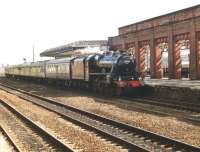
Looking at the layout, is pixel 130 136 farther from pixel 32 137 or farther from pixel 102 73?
pixel 102 73

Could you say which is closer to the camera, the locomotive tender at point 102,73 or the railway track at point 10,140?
the railway track at point 10,140

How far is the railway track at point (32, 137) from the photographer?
42.0ft

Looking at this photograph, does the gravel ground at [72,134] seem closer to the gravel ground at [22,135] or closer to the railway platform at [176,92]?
the gravel ground at [22,135]

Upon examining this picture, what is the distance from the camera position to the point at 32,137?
14.8 meters

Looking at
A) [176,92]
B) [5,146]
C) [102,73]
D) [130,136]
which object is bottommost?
[5,146]

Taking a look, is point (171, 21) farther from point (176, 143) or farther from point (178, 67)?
point (176, 143)

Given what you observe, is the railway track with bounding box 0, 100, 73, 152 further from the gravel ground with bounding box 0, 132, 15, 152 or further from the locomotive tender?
the locomotive tender

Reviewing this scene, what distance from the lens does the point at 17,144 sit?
1356 centimetres

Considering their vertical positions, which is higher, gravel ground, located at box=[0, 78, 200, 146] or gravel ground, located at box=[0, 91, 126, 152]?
gravel ground, located at box=[0, 78, 200, 146]

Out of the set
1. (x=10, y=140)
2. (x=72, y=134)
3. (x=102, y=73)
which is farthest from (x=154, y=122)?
(x=102, y=73)

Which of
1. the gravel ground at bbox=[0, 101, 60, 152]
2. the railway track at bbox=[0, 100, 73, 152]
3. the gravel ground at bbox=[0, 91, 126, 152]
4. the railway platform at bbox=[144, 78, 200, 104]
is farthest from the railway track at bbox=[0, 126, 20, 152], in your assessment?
the railway platform at bbox=[144, 78, 200, 104]

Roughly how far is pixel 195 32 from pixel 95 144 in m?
32.0

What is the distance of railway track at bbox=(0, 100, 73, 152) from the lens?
504 inches

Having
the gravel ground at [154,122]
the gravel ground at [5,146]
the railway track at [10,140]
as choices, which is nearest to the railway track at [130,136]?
the gravel ground at [154,122]
